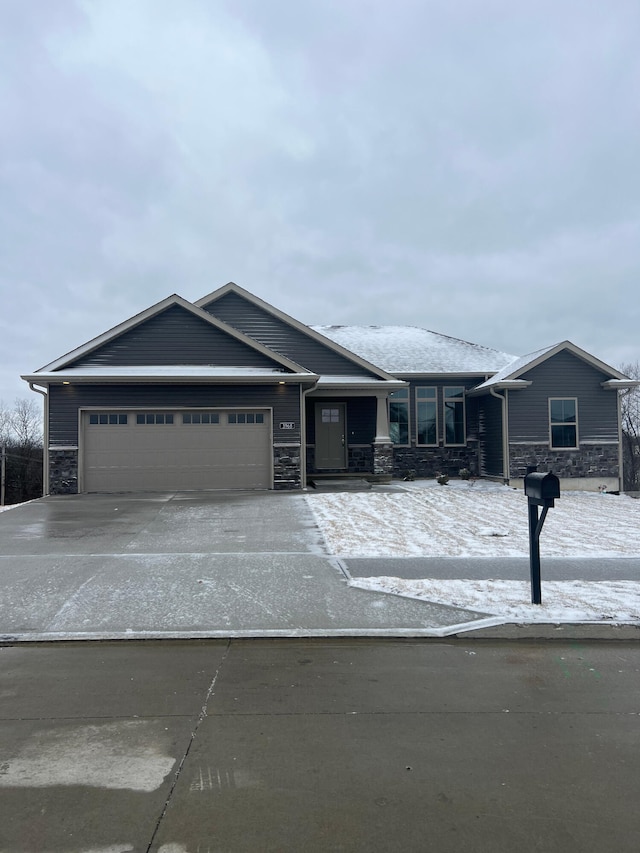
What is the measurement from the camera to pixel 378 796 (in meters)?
2.96

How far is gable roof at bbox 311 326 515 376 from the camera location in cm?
2144

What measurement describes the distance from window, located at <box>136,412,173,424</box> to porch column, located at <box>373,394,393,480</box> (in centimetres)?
646

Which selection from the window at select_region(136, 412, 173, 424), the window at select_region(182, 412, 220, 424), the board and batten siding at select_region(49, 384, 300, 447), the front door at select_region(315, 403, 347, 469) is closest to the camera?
the board and batten siding at select_region(49, 384, 300, 447)

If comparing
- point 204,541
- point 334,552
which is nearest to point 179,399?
point 204,541

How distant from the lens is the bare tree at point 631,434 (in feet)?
123

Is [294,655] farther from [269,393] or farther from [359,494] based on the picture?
[269,393]

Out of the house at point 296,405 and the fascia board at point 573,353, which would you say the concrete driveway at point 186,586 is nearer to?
the house at point 296,405

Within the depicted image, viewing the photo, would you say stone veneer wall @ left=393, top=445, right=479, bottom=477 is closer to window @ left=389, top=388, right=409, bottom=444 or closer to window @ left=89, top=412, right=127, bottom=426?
window @ left=389, top=388, right=409, bottom=444

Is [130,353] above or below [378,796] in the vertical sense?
above

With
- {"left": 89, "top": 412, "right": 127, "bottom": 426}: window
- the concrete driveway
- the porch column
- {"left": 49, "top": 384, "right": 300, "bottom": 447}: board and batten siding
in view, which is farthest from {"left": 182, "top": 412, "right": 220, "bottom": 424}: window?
the concrete driveway

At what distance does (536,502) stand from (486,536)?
3.98 m

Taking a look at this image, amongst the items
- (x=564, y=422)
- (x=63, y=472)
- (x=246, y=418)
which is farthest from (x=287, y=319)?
(x=564, y=422)

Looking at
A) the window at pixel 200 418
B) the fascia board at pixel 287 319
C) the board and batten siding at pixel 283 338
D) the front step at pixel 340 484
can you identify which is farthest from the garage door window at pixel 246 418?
the fascia board at pixel 287 319

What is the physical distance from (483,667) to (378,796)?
1926 mm
